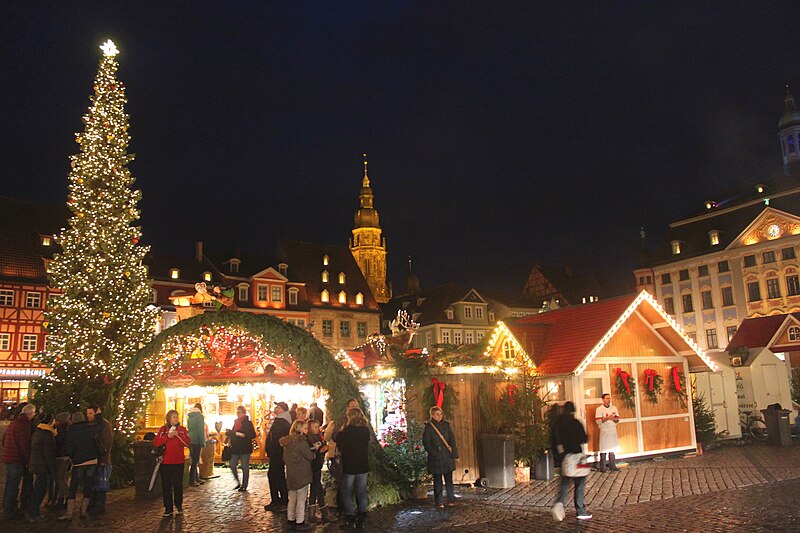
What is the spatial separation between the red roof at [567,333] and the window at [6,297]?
110 ft

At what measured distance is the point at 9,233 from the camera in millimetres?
42469

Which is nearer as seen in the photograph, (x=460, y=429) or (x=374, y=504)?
(x=374, y=504)

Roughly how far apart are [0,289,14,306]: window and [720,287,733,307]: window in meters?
49.9

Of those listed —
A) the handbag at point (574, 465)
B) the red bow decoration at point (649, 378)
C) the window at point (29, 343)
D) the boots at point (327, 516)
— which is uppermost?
the window at point (29, 343)

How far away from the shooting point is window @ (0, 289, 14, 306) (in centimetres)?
4072

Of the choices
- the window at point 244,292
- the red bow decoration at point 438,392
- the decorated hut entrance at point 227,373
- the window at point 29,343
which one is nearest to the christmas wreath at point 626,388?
the red bow decoration at point 438,392

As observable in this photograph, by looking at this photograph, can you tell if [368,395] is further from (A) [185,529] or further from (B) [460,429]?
(A) [185,529]

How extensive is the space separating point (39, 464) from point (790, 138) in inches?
2536

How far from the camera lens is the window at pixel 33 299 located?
41562mm

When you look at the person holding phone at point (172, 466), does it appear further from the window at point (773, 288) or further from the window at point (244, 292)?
the window at point (773, 288)

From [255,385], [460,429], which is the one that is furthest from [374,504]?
[255,385]

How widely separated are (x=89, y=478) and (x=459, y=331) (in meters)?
52.4

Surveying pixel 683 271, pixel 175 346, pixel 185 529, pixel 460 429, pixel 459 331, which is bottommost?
pixel 185 529

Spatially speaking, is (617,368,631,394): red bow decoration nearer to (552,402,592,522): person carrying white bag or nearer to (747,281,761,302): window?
(552,402,592,522): person carrying white bag
